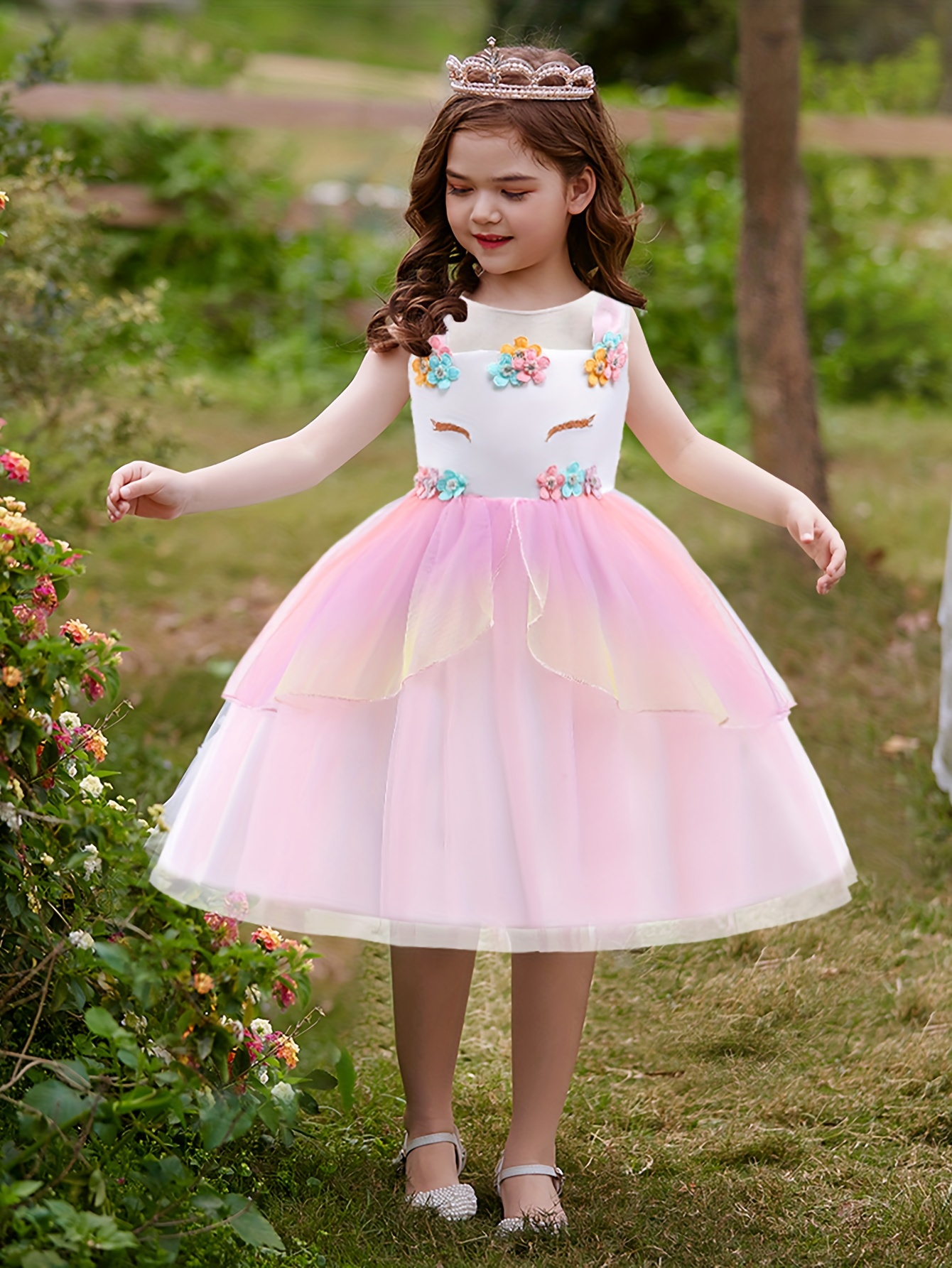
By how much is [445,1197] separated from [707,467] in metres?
1.28

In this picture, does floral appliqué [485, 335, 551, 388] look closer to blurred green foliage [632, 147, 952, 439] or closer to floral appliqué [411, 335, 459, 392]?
floral appliqué [411, 335, 459, 392]

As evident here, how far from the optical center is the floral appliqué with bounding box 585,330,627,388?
2.53 metres

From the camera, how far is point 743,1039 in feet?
10.7

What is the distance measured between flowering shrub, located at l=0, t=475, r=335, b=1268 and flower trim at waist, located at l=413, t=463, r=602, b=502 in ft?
1.90

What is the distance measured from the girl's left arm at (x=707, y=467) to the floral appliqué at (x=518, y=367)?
0.22 metres

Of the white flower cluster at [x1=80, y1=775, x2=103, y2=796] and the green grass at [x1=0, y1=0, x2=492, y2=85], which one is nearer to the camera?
the white flower cluster at [x1=80, y1=775, x2=103, y2=796]

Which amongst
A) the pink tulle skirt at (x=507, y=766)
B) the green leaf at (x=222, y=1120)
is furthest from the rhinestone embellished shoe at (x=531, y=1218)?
the green leaf at (x=222, y=1120)

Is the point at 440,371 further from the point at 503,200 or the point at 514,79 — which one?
the point at 514,79

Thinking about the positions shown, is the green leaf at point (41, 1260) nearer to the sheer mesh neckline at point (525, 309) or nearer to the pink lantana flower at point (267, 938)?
the pink lantana flower at point (267, 938)

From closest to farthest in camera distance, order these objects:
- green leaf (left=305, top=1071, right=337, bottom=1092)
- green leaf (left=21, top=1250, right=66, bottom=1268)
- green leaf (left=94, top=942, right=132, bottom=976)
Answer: green leaf (left=21, top=1250, right=66, bottom=1268), green leaf (left=94, top=942, right=132, bottom=976), green leaf (left=305, top=1071, right=337, bottom=1092)

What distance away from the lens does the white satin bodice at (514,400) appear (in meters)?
2.48

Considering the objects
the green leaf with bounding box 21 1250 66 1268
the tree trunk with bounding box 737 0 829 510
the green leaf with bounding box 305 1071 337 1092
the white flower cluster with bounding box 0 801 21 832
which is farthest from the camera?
the tree trunk with bounding box 737 0 829 510

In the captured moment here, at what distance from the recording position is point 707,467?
2656 millimetres

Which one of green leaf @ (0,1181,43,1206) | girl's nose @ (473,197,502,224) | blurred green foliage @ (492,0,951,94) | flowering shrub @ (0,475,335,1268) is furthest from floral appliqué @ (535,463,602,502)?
blurred green foliage @ (492,0,951,94)
